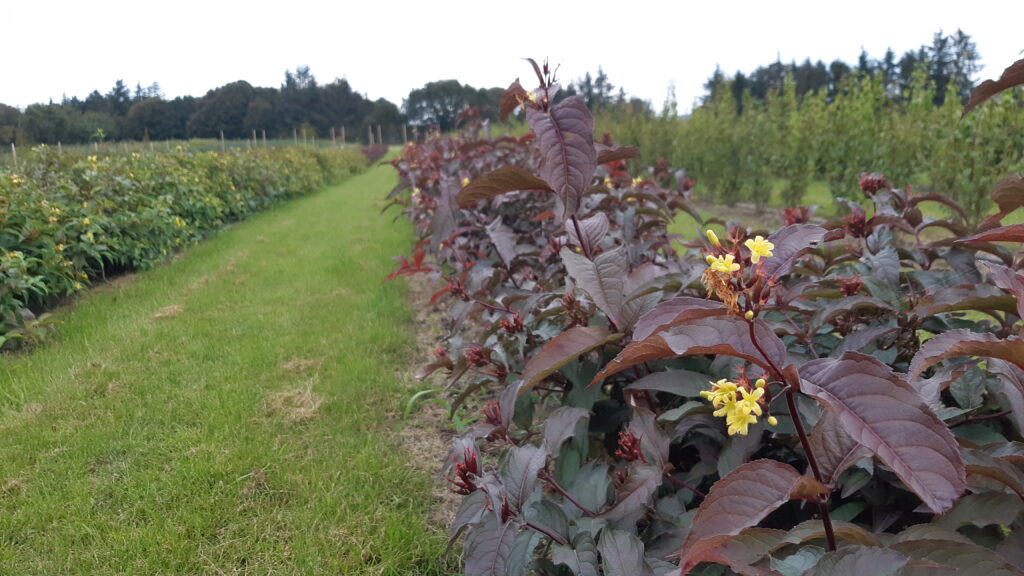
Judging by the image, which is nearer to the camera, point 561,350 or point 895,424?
point 895,424

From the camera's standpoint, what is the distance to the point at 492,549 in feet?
3.17

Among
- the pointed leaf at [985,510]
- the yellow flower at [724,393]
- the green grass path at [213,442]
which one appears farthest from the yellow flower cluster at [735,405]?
the green grass path at [213,442]

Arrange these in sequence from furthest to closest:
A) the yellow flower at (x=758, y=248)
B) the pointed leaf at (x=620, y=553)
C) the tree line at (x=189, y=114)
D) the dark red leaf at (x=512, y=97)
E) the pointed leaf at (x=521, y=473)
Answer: the tree line at (x=189, y=114) < the dark red leaf at (x=512, y=97) < the pointed leaf at (x=521, y=473) < the pointed leaf at (x=620, y=553) < the yellow flower at (x=758, y=248)

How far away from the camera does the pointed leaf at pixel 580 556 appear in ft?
2.99

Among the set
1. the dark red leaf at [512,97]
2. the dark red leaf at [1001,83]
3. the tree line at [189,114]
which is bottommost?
the dark red leaf at [1001,83]

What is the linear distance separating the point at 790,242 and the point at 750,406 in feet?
0.78

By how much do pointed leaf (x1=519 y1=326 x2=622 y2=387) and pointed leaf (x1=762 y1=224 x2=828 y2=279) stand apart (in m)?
0.30

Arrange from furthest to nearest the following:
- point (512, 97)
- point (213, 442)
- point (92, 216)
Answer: point (92, 216) → point (213, 442) → point (512, 97)

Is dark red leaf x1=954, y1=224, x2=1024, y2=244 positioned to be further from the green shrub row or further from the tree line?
the green shrub row

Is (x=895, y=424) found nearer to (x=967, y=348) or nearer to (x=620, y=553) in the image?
(x=967, y=348)

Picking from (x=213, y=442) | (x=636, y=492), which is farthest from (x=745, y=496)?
(x=213, y=442)

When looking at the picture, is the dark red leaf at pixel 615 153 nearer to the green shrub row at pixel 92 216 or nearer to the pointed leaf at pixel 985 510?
the pointed leaf at pixel 985 510

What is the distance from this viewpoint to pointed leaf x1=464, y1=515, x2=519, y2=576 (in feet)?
3.12

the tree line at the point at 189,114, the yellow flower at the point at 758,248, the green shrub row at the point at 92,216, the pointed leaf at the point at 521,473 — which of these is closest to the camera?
the yellow flower at the point at 758,248
